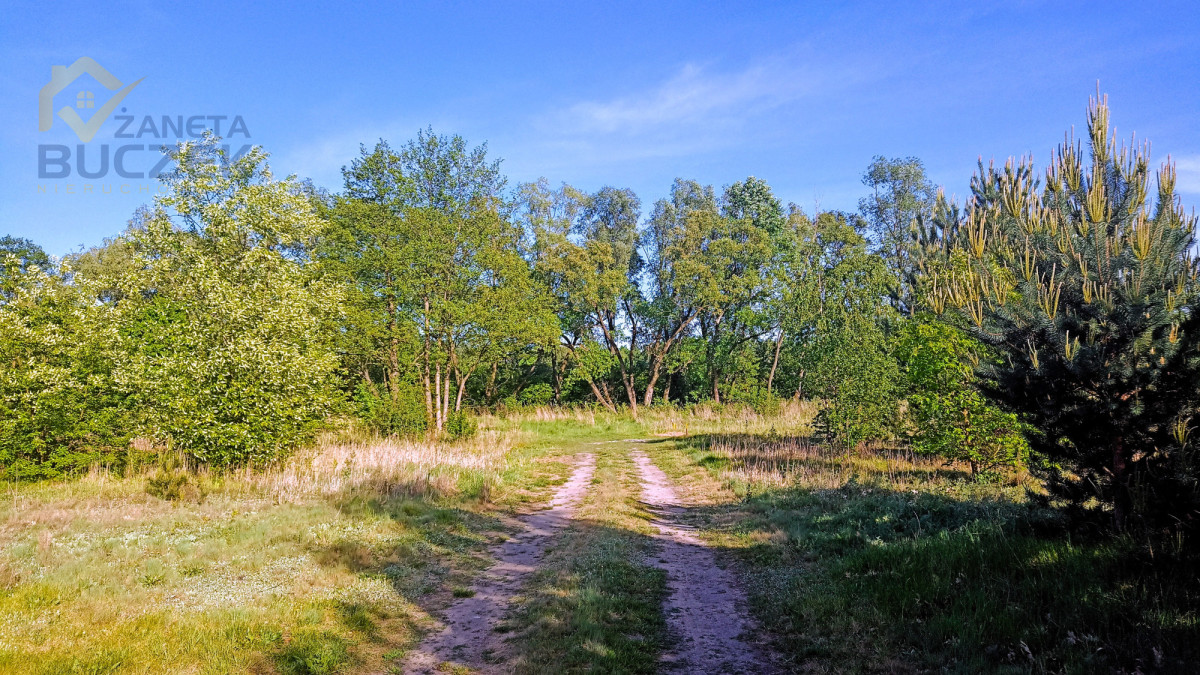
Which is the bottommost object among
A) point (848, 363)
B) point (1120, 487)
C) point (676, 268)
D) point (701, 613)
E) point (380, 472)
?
point (701, 613)

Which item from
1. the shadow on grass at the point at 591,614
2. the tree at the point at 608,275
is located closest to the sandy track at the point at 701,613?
the shadow on grass at the point at 591,614

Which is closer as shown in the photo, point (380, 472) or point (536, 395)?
point (380, 472)

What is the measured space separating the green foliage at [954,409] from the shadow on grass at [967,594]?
108 inches

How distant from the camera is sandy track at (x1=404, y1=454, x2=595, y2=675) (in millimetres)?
5832

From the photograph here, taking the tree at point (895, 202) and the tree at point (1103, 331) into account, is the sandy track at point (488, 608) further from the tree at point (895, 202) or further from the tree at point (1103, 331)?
the tree at point (895, 202)

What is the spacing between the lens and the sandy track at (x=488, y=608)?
5.83 metres

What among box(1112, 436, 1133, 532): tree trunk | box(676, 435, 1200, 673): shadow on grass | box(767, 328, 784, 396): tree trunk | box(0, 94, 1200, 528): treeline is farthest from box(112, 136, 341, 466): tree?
box(767, 328, 784, 396): tree trunk

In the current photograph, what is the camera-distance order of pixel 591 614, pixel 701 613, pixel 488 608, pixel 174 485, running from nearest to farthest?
pixel 591 614 → pixel 701 613 → pixel 488 608 → pixel 174 485

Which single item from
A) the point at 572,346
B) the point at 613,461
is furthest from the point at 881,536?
the point at 572,346

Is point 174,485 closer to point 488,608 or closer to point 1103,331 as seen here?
point 488,608

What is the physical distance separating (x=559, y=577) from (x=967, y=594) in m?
4.75

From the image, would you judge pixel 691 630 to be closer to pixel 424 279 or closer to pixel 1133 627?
pixel 1133 627

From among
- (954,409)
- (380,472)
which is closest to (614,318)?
(380,472)

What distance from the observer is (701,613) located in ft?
22.7
